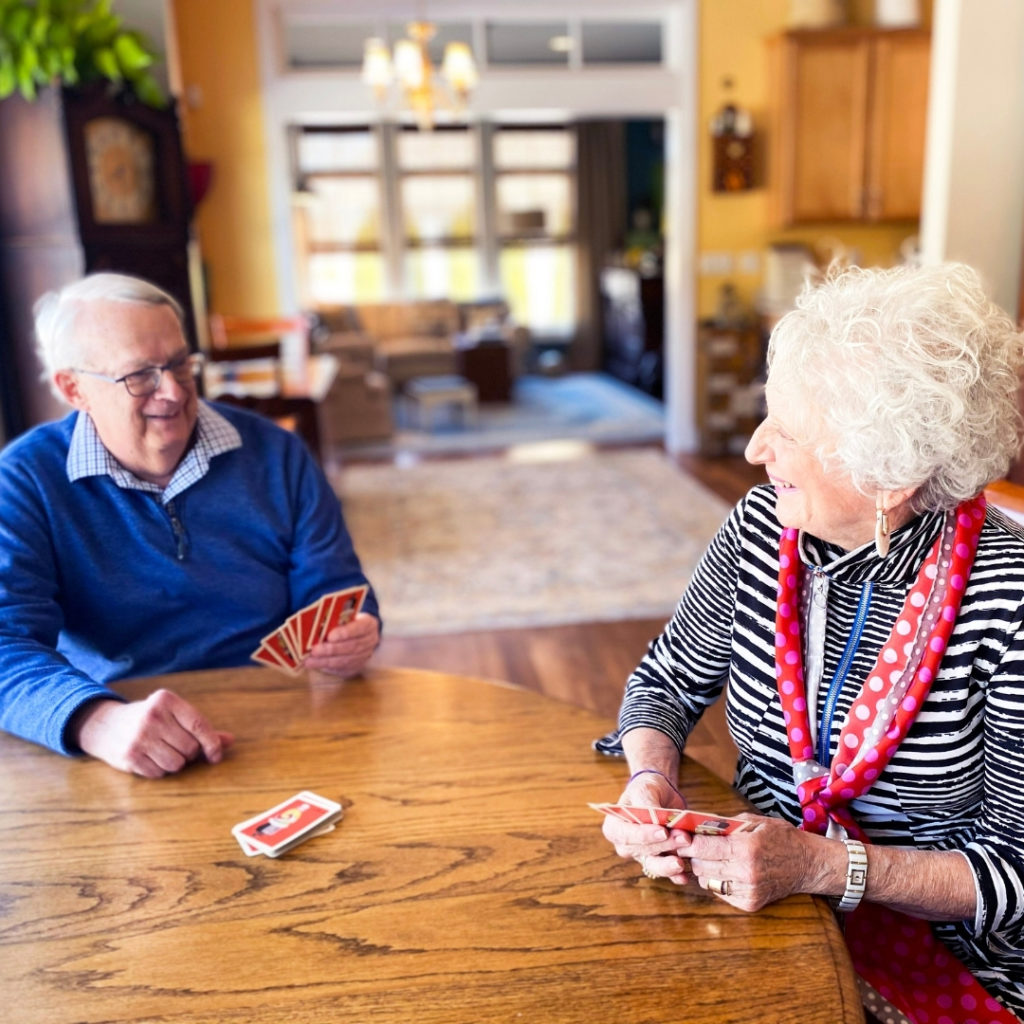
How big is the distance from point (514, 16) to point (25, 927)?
632cm

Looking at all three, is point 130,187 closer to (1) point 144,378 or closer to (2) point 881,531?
(1) point 144,378

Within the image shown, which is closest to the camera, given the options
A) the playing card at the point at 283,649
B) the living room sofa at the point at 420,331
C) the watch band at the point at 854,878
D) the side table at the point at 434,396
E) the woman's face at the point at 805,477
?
the watch band at the point at 854,878

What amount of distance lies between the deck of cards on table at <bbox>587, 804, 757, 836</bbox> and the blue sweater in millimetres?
792

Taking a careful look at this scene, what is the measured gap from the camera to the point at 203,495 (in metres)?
1.65

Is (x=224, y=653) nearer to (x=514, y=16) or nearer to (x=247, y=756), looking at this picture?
(x=247, y=756)

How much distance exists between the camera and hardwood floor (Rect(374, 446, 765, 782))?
3.25 metres

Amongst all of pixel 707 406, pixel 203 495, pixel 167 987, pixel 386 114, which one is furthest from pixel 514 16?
pixel 167 987

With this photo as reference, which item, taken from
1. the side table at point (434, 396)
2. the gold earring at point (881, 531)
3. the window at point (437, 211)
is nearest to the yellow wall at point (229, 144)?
the side table at point (434, 396)

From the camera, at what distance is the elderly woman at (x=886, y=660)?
1.01 meters

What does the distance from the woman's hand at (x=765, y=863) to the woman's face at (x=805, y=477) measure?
34 cm

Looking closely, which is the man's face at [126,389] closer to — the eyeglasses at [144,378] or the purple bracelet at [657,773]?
the eyeglasses at [144,378]

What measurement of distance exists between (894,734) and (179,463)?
118 cm

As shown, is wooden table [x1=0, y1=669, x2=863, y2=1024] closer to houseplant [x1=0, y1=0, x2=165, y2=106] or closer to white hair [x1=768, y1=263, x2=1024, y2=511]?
white hair [x1=768, y1=263, x2=1024, y2=511]

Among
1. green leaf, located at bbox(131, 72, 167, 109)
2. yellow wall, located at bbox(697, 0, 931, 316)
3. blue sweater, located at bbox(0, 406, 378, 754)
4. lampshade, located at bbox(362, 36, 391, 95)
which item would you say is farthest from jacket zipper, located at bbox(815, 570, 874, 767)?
yellow wall, located at bbox(697, 0, 931, 316)
